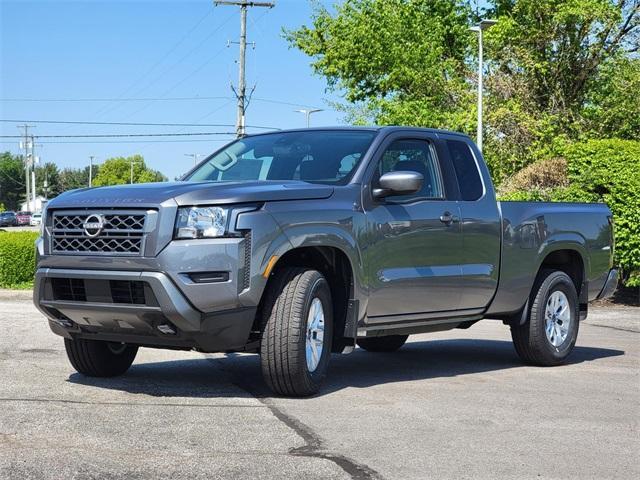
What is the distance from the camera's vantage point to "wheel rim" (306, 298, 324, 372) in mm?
6996

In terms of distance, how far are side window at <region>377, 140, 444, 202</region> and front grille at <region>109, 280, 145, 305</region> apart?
2.24 meters

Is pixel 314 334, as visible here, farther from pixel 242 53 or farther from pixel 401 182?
pixel 242 53

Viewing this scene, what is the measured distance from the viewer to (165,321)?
6555 mm

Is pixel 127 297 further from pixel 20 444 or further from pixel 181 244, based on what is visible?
pixel 20 444

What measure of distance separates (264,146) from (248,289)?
2.09 metres

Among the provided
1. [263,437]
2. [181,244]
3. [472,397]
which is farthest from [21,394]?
[472,397]

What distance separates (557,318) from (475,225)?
1640 millimetres

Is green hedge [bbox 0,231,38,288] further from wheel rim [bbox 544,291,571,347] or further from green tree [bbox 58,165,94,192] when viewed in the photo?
green tree [bbox 58,165,94,192]

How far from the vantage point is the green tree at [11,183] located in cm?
15612

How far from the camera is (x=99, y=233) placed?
6.74 metres

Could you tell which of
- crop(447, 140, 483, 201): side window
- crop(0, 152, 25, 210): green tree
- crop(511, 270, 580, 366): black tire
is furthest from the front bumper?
crop(0, 152, 25, 210): green tree

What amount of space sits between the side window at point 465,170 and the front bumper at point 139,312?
9.09 ft

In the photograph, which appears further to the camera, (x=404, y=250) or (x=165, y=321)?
(x=404, y=250)

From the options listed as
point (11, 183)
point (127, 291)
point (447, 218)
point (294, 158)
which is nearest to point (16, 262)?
point (294, 158)
